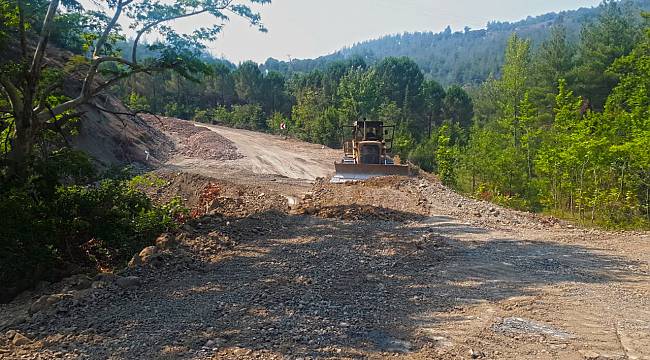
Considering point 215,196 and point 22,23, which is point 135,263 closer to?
point 22,23

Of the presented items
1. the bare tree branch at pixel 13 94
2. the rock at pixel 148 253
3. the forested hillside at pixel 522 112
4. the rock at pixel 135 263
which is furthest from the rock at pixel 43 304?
the forested hillside at pixel 522 112

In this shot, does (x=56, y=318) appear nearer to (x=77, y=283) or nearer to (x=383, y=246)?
(x=77, y=283)

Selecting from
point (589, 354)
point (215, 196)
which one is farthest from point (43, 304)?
point (215, 196)

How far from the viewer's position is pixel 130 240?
27.5 ft

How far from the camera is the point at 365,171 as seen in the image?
59.4ft

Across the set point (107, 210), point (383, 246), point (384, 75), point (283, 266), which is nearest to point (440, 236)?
point (383, 246)

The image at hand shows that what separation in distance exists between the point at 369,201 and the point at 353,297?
7440 mm

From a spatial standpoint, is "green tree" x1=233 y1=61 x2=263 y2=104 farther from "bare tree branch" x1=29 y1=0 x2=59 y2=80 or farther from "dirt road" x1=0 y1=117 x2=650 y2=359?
"bare tree branch" x1=29 y1=0 x2=59 y2=80

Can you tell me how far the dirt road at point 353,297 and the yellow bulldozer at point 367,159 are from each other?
7320 mm

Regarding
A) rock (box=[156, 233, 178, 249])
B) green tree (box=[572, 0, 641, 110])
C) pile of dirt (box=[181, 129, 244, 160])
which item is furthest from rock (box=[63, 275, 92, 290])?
green tree (box=[572, 0, 641, 110])

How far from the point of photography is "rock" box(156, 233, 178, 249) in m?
7.78

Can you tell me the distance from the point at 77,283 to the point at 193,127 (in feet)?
93.3

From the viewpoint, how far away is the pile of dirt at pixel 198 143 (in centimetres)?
2559

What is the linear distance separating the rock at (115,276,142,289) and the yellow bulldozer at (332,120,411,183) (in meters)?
11.1
